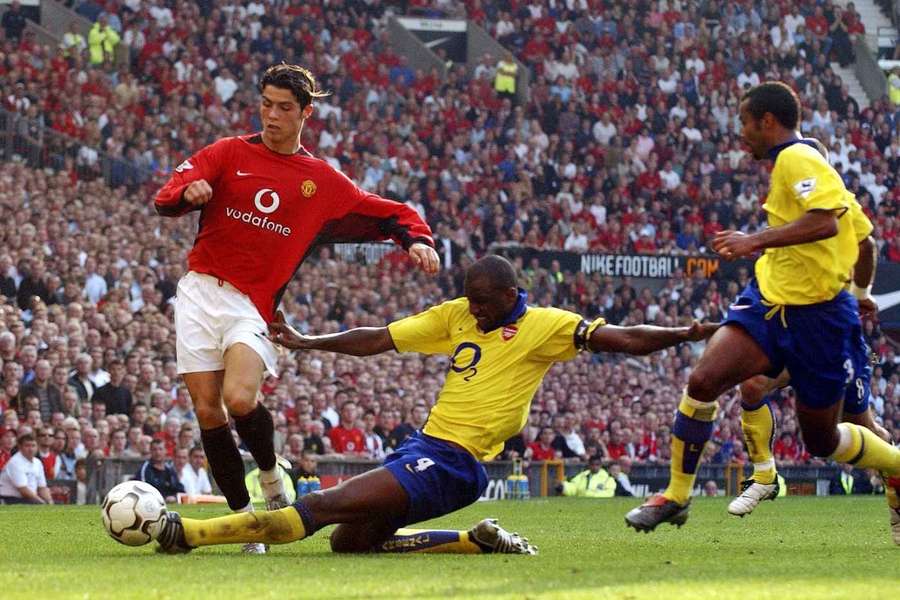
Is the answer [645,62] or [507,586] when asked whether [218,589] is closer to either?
[507,586]

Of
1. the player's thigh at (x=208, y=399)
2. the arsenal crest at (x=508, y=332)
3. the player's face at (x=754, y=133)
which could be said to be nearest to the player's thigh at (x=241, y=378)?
the player's thigh at (x=208, y=399)

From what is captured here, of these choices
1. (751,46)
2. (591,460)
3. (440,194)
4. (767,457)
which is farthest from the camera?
(751,46)

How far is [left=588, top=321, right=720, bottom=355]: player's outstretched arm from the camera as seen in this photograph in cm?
828

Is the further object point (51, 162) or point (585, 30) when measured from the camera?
point (585, 30)

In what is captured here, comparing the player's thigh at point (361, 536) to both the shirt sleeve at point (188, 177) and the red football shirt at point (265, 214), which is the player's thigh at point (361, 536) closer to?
the red football shirt at point (265, 214)

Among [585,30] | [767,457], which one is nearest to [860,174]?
[585,30]

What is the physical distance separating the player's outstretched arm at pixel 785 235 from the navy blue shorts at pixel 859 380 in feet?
2.78

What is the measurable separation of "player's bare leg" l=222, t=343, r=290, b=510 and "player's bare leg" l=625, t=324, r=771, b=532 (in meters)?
2.09

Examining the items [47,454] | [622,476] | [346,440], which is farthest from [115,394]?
[622,476]

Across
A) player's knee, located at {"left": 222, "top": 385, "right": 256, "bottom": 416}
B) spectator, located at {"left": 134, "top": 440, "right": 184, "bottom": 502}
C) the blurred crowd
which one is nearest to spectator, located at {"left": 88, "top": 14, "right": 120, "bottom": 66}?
the blurred crowd

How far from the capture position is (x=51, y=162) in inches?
1030

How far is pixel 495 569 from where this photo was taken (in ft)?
25.3

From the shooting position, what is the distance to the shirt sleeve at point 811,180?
841cm

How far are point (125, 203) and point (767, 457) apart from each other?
16444 millimetres
